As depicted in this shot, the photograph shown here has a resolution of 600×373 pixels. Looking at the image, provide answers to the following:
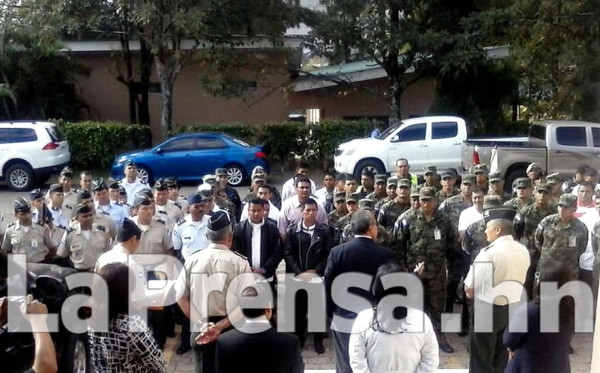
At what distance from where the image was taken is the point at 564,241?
288 inches

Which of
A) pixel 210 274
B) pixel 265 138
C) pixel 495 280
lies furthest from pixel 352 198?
pixel 265 138

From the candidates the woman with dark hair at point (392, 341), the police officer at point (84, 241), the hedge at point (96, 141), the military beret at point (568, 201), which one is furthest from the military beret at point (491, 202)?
the hedge at point (96, 141)

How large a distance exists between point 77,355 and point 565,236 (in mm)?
4679

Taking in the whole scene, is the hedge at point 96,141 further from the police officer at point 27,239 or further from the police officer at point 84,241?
the police officer at point 84,241

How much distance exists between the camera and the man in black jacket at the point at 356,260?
5.75 m

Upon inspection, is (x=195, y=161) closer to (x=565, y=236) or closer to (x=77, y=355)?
(x=565, y=236)

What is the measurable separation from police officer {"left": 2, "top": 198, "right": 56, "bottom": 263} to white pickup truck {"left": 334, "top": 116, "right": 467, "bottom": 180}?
10.3 meters

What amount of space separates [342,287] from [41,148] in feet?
45.9

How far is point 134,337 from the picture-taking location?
4191 millimetres

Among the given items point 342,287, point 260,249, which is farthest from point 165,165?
point 342,287

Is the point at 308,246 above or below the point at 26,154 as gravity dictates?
below

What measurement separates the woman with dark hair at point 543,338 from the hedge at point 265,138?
16.2 meters

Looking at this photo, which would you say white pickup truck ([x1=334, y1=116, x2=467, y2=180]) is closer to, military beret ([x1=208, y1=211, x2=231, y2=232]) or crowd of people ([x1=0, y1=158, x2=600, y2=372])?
crowd of people ([x1=0, y1=158, x2=600, y2=372])

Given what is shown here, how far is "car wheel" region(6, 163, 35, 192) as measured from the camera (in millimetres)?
18180
